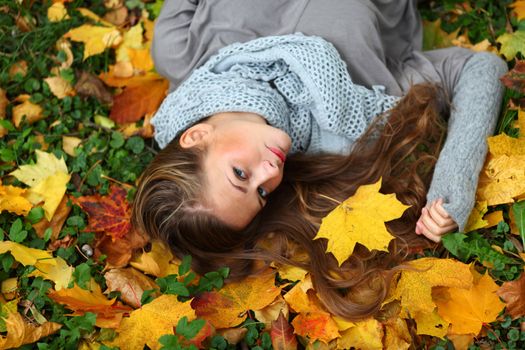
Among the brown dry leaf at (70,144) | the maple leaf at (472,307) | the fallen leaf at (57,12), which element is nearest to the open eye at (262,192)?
the maple leaf at (472,307)

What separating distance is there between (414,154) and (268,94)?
2.30ft

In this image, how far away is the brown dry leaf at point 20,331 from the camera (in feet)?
7.15

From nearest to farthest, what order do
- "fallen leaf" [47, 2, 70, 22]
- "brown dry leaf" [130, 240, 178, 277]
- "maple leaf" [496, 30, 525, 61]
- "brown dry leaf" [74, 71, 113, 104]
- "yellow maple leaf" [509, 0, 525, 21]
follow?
"brown dry leaf" [130, 240, 178, 277]
"maple leaf" [496, 30, 525, 61]
"yellow maple leaf" [509, 0, 525, 21]
"brown dry leaf" [74, 71, 113, 104]
"fallen leaf" [47, 2, 70, 22]

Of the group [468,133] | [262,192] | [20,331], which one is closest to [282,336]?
[262,192]

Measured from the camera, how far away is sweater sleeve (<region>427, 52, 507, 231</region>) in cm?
231

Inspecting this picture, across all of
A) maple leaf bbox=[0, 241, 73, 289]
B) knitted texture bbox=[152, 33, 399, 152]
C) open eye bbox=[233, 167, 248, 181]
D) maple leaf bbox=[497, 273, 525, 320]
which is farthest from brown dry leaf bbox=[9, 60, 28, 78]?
maple leaf bbox=[497, 273, 525, 320]

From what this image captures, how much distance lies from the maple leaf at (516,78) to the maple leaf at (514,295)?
617mm

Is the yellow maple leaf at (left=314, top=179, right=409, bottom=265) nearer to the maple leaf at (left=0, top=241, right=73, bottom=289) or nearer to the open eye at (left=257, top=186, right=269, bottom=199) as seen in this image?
the open eye at (left=257, top=186, right=269, bottom=199)

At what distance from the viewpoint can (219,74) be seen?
2545 millimetres

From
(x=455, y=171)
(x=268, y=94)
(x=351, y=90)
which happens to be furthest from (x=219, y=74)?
(x=455, y=171)

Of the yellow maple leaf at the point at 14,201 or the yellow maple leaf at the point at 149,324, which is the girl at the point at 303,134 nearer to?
the yellow maple leaf at the point at 149,324

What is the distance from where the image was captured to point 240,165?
7.36 feet

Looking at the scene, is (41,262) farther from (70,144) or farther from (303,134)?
(303,134)

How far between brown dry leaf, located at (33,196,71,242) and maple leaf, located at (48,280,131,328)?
347 mm
